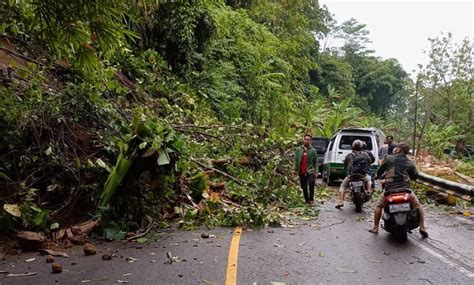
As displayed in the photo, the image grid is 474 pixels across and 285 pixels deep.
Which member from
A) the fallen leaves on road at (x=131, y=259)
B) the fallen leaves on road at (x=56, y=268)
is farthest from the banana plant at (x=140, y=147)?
the fallen leaves on road at (x=56, y=268)

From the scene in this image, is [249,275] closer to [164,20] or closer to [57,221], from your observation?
[57,221]

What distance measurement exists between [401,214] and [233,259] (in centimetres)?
314

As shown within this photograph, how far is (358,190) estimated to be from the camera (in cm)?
1130

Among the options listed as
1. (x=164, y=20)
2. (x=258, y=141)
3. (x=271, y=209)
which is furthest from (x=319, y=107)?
(x=271, y=209)

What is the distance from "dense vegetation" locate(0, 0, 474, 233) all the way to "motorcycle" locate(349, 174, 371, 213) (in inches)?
48.8

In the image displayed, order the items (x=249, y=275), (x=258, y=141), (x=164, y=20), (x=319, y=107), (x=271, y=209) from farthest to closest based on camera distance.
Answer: (x=319, y=107), (x=164, y=20), (x=258, y=141), (x=271, y=209), (x=249, y=275)

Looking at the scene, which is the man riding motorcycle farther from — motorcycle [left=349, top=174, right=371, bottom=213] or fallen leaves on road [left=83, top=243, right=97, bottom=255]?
fallen leaves on road [left=83, top=243, right=97, bottom=255]

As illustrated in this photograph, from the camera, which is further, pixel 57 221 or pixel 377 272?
pixel 57 221

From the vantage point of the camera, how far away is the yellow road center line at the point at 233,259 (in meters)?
5.55

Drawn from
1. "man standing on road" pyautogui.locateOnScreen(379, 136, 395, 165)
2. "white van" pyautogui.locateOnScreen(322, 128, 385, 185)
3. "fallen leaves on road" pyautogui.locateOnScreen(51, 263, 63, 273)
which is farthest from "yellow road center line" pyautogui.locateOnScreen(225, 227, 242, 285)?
"man standing on road" pyautogui.locateOnScreen(379, 136, 395, 165)

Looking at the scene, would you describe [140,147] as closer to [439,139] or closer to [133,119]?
[133,119]

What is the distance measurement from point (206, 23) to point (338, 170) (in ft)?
23.8

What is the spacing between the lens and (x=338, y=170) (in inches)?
708

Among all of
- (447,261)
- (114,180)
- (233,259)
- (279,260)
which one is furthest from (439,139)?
(233,259)
